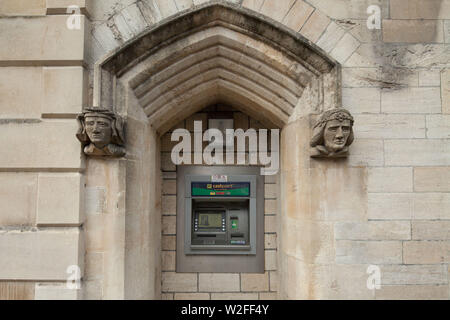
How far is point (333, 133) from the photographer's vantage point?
2668mm

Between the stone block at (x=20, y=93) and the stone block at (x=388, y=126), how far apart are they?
3104 mm

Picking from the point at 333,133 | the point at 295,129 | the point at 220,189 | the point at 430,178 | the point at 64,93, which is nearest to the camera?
the point at 333,133

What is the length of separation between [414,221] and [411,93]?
1263 millimetres

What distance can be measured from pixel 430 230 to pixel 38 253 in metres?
3.73

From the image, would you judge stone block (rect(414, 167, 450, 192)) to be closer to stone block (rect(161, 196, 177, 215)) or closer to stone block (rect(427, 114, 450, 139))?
stone block (rect(427, 114, 450, 139))

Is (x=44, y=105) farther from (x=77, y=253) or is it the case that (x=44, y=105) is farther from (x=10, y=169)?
(x=77, y=253)

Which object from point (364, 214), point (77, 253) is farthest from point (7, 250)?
point (364, 214)

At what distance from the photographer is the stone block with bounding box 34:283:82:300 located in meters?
2.70

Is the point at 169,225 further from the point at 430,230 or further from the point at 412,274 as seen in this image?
the point at 430,230

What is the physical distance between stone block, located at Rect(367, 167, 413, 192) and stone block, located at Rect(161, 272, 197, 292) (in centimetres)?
231

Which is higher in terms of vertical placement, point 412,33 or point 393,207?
point 412,33

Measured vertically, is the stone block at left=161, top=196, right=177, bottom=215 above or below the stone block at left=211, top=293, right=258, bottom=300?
above

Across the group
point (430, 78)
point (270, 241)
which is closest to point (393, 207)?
point (430, 78)
